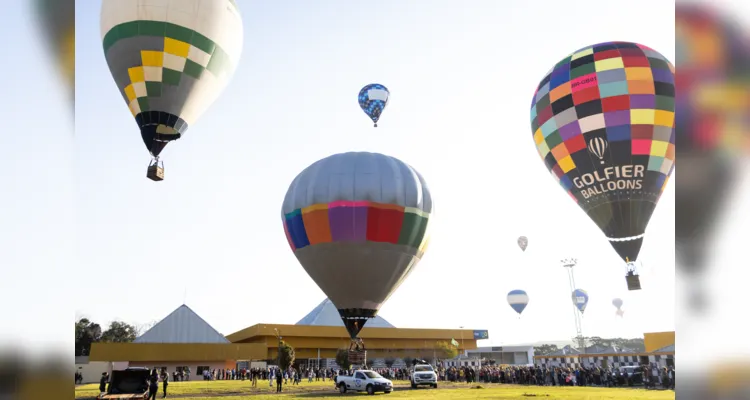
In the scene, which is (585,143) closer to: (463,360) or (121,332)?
(463,360)

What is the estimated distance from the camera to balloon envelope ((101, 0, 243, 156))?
21.9 m

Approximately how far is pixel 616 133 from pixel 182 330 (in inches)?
2107

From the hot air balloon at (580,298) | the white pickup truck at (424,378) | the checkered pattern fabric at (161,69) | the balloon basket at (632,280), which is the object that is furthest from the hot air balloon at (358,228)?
the hot air balloon at (580,298)

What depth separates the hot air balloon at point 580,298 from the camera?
76438 mm

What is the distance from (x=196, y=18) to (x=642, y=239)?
1947cm

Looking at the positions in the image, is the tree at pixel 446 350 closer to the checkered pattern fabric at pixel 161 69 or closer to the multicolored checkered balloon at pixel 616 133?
the multicolored checkered balloon at pixel 616 133

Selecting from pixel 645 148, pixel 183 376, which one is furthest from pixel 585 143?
pixel 183 376

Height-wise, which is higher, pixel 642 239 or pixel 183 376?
pixel 642 239

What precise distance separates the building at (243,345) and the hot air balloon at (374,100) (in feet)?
109

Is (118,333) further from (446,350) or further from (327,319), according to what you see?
(446,350)

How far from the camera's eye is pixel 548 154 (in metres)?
25.9

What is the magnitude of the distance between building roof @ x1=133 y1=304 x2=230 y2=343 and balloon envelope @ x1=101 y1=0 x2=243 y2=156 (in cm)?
4518

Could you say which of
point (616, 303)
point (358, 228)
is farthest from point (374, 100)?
point (616, 303)

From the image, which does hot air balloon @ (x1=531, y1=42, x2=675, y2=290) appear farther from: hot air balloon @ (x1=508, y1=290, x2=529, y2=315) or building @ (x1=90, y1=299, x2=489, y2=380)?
hot air balloon @ (x1=508, y1=290, x2=529, y2=315)
